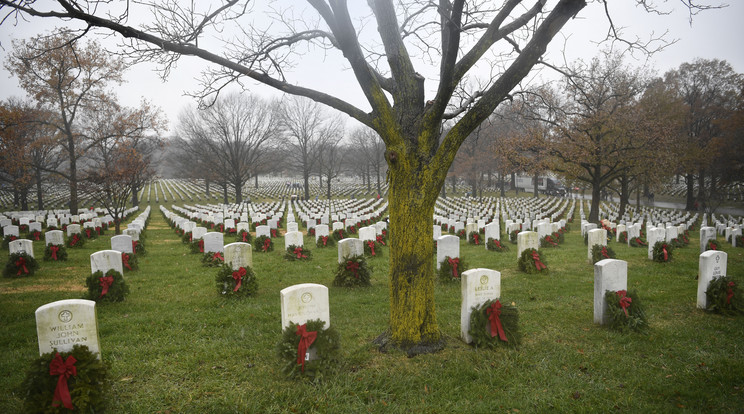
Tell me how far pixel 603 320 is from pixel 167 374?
594 centimetres

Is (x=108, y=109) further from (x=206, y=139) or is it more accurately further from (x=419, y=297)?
(x=419, y=297)

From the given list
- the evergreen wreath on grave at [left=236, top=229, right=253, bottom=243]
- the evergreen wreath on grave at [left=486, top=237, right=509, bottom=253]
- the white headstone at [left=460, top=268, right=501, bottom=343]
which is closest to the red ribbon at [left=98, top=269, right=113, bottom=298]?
the white headstone at [left=460, top=268, right=501, bottom=343]

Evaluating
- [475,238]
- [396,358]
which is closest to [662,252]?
[475,238]

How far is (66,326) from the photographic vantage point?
3578 mm

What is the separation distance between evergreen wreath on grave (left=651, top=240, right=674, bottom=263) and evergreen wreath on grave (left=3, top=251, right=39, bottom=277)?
15811mm

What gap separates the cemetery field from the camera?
3.59 meters

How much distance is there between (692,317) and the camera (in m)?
5.85

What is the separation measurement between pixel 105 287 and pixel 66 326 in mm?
3545

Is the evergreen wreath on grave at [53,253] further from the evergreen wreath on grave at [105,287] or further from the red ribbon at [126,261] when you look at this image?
the evergreen wreath on grave at [105,287]

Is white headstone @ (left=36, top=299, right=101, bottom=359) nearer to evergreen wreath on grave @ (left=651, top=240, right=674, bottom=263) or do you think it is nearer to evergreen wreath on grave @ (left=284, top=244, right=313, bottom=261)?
evergreen wreath on grave @ (left=284, top=244, right=313, bottom=261)

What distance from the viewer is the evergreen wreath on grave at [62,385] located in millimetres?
3258

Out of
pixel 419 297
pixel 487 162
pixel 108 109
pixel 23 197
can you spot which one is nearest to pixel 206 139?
pixel 108 109

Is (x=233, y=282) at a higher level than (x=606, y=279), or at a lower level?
lower

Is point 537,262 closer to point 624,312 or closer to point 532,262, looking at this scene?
point 532,262
